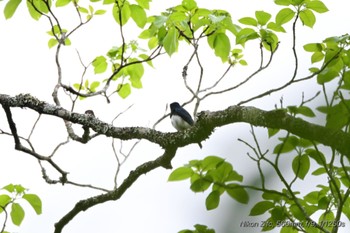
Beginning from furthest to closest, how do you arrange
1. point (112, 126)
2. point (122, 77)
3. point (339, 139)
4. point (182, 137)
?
point (122, 77), point (112, 126), point (182, 137), point (339, 139)

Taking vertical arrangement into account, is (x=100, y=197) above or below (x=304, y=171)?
above

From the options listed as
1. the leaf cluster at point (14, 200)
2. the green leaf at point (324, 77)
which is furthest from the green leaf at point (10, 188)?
the green leaf at point (324, 77)

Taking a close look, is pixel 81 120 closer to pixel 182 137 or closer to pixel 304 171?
pixel 182 137

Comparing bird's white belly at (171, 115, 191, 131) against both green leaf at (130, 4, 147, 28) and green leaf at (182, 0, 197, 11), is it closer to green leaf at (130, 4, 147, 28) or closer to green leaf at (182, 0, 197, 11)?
green leaf at (130, 4, 147, 28)

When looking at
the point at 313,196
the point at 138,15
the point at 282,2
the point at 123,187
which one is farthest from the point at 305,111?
Answer: the point at 138,15

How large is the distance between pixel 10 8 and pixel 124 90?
133 cm

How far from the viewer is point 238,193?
1.80 ft

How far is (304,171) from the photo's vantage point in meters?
0.63

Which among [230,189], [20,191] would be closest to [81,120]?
[20,191]

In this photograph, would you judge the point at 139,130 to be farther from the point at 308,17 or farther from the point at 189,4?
the point at 308,17

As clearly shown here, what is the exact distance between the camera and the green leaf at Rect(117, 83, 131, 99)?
13.4 ft

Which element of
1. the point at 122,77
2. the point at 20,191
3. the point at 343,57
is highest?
the point at 122,77

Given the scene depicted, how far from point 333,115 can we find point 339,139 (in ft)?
0.10

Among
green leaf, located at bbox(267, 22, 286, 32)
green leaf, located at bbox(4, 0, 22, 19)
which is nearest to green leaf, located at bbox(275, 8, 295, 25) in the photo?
green leaf, located at bbox(267, 22, 286, 32)
